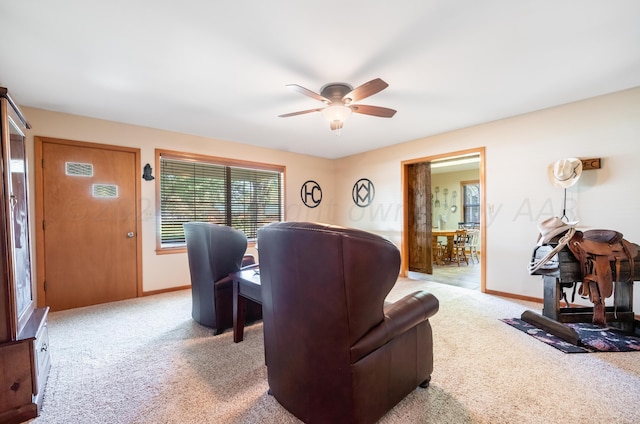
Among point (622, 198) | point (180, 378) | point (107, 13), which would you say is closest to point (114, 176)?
point (107, 13)

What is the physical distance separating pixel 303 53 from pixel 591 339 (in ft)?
11.8

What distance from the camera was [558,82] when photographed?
2672 mm

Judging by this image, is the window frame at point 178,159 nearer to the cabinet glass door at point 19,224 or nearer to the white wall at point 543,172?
the cabinet glass door at point 19,224

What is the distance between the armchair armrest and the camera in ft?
4.15

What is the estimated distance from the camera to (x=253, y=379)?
1886 mm

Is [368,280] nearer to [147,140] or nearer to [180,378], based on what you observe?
[180,378]

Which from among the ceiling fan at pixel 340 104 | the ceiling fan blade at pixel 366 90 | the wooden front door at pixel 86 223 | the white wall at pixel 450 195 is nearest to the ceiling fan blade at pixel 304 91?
the ceiling fan at pixel 340 104

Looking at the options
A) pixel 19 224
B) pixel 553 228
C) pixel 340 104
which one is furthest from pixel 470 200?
pixel 19 224

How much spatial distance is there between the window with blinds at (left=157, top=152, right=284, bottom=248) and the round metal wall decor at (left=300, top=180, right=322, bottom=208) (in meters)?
0.53

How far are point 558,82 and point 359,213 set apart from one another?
12.3 feet

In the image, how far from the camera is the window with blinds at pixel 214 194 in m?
4.14

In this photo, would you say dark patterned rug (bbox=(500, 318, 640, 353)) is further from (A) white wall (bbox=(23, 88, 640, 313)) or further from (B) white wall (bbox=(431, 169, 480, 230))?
(B) white wall (bbox=(431, 169, 480, 230))

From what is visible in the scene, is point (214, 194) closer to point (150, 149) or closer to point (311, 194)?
point (150, 149)

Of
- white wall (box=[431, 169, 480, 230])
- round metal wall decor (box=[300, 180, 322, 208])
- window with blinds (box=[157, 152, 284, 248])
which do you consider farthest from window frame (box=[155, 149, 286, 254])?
white wall (box=[431, 169, 480, 230])
